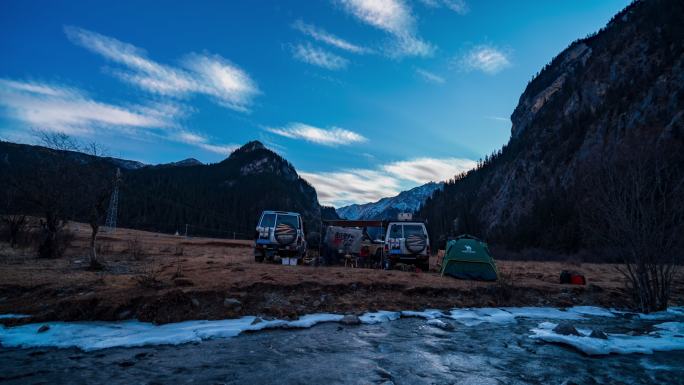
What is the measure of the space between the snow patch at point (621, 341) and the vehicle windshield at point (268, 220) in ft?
39.5

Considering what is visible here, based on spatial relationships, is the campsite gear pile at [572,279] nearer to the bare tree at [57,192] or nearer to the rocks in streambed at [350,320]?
the rocks in streambed at [350,320]

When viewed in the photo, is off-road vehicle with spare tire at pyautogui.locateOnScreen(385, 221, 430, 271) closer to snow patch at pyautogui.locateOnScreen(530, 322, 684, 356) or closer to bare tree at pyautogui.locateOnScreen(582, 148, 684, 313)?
bare tree at pyautogui.locateOnScreen(582, 148, 684, 313)

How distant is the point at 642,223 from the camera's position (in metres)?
8.64

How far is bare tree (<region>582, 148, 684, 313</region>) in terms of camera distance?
854cm

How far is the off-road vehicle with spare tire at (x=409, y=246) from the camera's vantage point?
15.9m

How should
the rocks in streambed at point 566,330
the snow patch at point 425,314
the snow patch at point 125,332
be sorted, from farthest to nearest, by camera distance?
the snow patch at point 425,314 → the rocks in streambed at point 566,330 → the snow patch at point 125,332

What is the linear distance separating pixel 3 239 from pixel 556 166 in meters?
88.8

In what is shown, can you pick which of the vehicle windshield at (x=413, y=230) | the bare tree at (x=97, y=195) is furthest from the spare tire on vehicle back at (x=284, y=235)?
the bare tree at (x=97, y=195)

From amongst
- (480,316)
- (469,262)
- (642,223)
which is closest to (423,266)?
(469,262)

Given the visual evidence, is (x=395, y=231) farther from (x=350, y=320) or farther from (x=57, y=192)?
(x=57, y=192)

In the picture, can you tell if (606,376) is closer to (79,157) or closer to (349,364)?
(349,364)

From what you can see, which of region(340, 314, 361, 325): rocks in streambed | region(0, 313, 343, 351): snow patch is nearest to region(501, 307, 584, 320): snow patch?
region(340, 314, 361, 325): rocks in streambed

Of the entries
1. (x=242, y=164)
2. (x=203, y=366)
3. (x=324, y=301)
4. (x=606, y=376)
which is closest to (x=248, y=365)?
(x=203, y=366)

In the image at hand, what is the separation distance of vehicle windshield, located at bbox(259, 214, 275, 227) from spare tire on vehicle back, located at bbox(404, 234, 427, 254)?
21.0 ft
